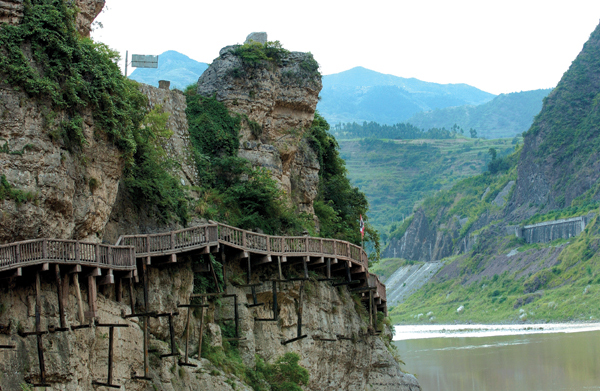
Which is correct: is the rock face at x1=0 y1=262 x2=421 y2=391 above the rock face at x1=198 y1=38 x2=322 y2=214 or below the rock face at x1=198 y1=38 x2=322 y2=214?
below

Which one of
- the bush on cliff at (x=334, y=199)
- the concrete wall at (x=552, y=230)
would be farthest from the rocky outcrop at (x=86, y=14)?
the concrete wall at (x=552, y=230)

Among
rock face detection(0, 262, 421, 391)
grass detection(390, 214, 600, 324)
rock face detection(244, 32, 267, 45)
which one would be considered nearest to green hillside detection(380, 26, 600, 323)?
grass detection(390, 214, 600, 324)

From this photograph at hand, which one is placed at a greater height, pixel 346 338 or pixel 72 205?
pixel 72 205

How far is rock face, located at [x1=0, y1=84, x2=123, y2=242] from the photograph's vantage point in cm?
2473

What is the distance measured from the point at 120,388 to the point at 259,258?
10.5m

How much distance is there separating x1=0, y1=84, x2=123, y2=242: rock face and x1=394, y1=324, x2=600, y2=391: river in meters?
40.5

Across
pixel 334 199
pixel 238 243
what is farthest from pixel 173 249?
pixel 334 199

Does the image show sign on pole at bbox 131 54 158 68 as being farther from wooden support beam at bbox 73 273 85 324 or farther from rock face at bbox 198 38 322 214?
wooden support beam at bbox 73 273 85 324

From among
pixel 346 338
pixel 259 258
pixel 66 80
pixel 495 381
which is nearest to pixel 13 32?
pixel 66 80

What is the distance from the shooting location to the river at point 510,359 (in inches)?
2416

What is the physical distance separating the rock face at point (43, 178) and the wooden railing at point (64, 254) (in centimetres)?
109

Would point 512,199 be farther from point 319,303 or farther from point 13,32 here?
point 13,32

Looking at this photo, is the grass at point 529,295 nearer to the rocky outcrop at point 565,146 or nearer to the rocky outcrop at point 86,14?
the rocky outcrop at point 565,146

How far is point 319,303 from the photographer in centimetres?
3950
